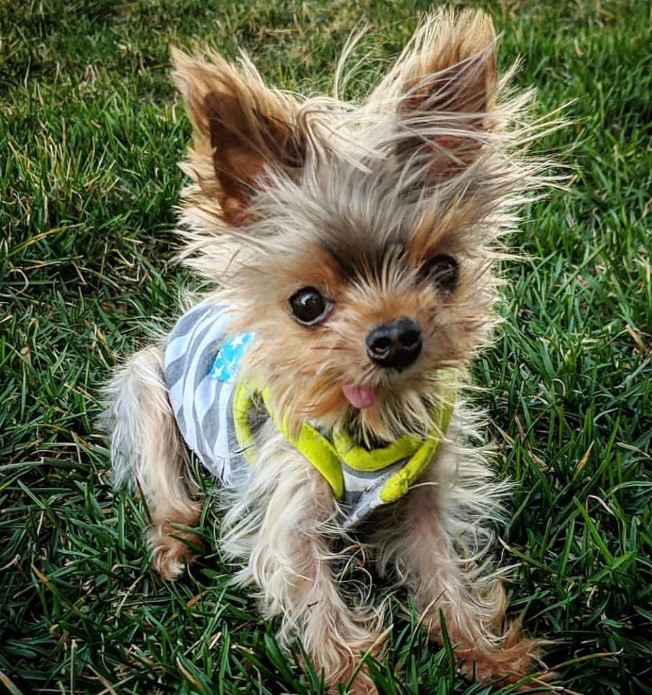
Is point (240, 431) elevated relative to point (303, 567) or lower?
elevated

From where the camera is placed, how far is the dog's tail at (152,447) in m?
2.80

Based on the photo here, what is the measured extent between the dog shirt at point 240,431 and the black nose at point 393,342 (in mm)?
387

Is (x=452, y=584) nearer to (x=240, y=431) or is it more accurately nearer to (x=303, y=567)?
(x=303, y=567)

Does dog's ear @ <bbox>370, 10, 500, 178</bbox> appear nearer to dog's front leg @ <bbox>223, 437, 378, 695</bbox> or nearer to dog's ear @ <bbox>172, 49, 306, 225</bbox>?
dog's ear @ <bbox>172, 49, 306, 225</bbox>

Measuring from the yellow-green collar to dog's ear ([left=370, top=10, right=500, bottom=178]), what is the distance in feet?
2.14

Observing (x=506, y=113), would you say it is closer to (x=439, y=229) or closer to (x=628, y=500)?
(x=439, y=229)

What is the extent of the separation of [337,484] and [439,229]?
76 centimetres

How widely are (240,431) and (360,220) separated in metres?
0.83

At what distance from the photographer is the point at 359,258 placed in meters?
1.96

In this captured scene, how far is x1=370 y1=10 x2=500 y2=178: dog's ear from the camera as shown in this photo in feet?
A: 6.83

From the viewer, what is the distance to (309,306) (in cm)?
200

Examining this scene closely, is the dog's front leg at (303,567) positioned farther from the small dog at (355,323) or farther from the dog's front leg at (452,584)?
the dog's front leg at (452,584)

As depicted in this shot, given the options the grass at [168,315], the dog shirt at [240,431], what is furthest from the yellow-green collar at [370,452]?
the grass at [168,315]

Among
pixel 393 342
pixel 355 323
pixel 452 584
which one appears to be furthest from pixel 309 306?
pixel 452 584
